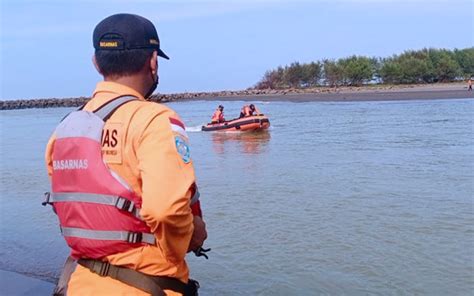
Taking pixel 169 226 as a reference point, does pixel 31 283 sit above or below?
below

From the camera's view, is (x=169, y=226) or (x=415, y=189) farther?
(x=415, y=189)

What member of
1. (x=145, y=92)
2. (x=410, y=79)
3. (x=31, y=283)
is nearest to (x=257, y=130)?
(x=31, y=283)

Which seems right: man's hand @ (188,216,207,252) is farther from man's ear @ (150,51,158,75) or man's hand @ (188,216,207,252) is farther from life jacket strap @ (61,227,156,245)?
man's ear @ (150,51,158,75)

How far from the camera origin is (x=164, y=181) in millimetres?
2037

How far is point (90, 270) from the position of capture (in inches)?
88.7

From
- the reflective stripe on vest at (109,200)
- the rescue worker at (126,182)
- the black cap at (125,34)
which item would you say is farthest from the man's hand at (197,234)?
the black cap at (125,34)

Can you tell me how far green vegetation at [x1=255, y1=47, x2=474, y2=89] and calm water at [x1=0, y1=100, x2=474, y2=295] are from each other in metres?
53.6

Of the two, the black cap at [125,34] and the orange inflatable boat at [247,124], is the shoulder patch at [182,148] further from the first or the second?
the orange inflatable boat at [247,124]

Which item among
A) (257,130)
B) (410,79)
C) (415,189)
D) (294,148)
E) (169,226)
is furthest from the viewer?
(410,79)

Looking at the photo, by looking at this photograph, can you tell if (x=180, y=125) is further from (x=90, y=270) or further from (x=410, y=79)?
(x=410, y=79)

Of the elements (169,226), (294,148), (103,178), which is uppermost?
(103,178)

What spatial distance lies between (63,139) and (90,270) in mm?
494

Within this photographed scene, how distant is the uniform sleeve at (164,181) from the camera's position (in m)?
2.04

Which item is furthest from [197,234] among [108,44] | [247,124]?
[247,124]
